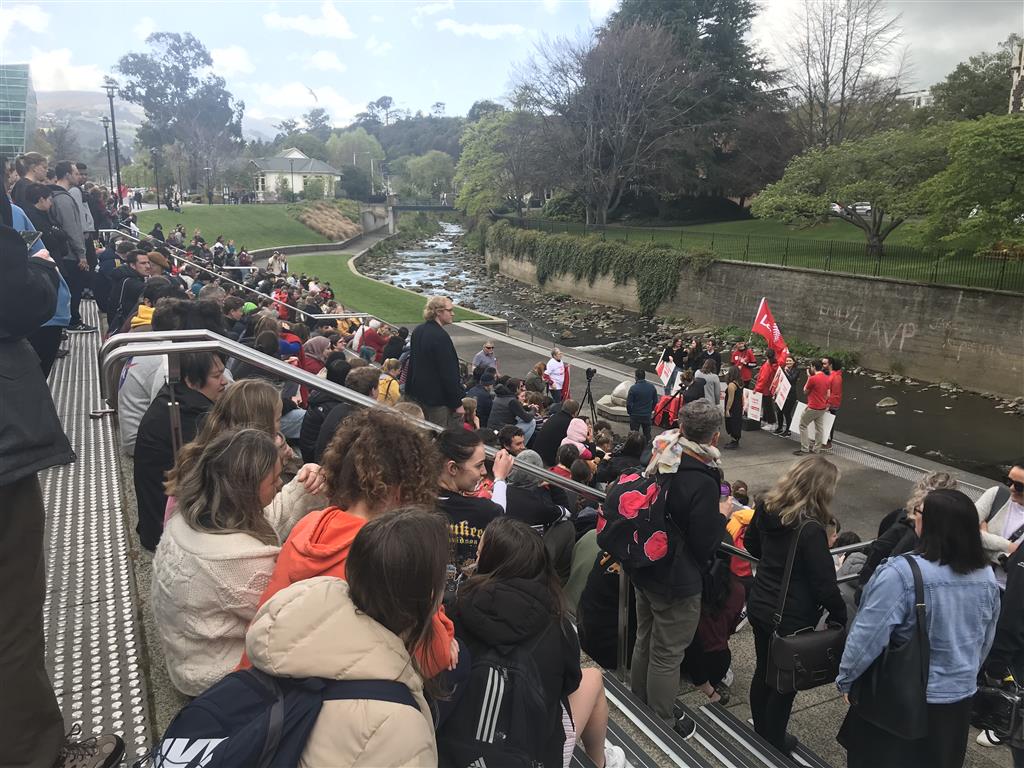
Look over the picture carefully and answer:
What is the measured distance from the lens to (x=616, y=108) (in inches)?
1864

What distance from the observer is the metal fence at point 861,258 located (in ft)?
78.3

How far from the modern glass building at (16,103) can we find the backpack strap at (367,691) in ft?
197

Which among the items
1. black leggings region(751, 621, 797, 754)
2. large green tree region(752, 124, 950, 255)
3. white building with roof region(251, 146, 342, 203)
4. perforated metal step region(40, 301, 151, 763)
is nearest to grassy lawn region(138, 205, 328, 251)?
large green tree region(752, 124, 950, 255)

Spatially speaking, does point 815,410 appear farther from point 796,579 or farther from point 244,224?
point 244,224

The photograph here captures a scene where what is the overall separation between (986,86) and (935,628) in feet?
157

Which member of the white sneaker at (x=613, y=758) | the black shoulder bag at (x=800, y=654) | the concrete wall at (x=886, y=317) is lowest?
the concrete wall at (x=886, y=317)

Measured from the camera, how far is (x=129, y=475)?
561 cm

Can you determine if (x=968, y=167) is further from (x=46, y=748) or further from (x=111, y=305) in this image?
(x=46, y=748)

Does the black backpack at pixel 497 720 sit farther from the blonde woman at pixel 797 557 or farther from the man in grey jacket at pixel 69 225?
the man in grey jacket at pixel 69 225

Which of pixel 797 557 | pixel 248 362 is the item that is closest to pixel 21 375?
pixel 248 362

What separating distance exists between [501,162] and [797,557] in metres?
59.7

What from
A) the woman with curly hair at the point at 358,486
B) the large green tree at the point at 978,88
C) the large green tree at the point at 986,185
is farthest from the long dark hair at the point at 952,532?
the large green tree at the point at 978,88

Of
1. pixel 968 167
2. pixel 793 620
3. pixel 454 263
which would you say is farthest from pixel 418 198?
pixel 793 620

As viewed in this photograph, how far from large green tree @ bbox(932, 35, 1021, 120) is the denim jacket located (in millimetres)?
44570
